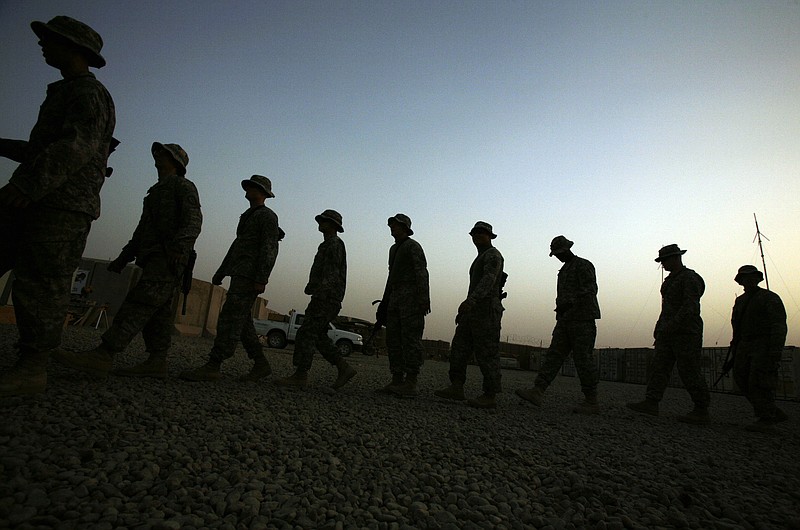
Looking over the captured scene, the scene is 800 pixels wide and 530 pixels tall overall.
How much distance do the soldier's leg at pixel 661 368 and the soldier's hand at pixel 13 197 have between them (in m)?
6.08

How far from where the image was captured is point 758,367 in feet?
15.3

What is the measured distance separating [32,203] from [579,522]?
326cm

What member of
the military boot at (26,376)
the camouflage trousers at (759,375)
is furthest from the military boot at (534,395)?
the military boot at (26,376)

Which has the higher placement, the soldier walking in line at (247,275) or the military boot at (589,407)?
the soldier walking in line at (247,275)

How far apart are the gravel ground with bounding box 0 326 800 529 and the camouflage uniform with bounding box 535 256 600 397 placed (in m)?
1.44

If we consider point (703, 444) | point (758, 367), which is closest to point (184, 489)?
point (703, 444)

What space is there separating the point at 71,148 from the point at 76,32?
81cm

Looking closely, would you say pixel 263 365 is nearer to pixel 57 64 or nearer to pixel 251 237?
pixel 251 237

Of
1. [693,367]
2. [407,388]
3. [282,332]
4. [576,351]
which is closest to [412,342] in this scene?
[407,388]

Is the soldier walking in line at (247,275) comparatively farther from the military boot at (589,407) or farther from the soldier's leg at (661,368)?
the soldier's leg at (661,368)

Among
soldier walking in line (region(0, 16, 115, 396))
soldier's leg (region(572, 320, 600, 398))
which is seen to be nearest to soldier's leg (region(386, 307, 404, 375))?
soldier's leg (region(572, 320, 600, 398))

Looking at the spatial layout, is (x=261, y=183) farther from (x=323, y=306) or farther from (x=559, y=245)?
(x=559, y=245)

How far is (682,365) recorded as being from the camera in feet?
15.4

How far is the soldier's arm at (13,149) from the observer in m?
2.48
